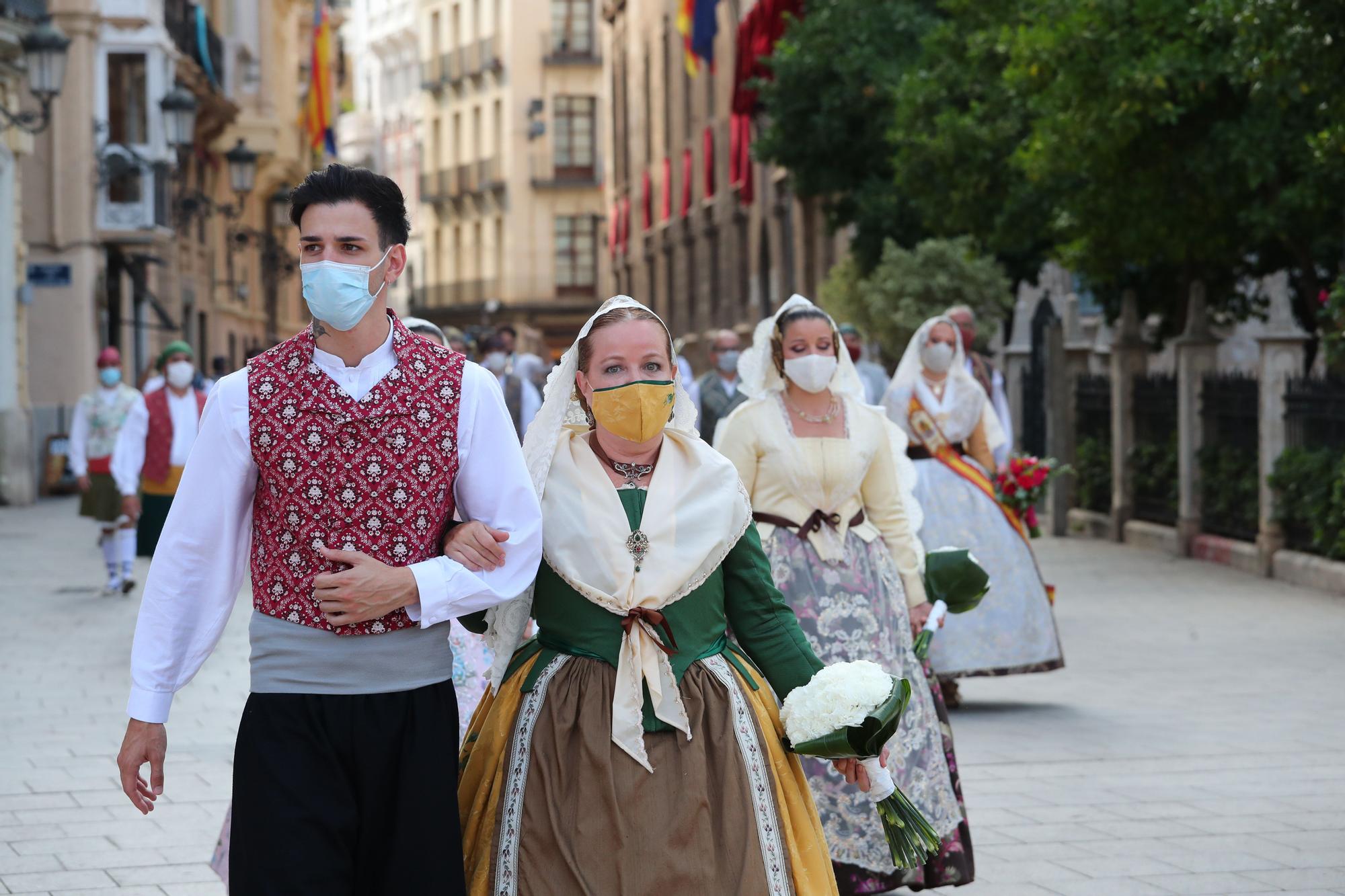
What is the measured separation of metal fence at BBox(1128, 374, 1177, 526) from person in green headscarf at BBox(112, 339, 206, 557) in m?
8.95

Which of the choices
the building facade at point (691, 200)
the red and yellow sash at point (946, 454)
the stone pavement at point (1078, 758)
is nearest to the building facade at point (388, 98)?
the building facade at point (691, 200)

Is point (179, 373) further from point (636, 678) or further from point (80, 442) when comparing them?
point (636, 678)

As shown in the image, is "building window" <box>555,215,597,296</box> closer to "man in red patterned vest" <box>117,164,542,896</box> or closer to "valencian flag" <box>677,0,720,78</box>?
"valencian flag" <box>677,0,720,78</box>

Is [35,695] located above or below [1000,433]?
below

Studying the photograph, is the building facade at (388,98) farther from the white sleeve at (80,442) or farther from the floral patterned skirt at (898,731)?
the floral patterned skirt at (898,731)

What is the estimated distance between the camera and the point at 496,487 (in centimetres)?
380

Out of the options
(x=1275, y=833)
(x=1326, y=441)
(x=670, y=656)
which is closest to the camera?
(x=670, y=656)

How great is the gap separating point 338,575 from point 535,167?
7566 centimetres

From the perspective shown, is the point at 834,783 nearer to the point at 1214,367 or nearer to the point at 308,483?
the point at 308,483

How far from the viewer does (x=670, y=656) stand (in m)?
4.08

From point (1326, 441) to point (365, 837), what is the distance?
505 inches

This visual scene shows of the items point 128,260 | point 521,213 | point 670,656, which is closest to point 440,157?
point 521,213

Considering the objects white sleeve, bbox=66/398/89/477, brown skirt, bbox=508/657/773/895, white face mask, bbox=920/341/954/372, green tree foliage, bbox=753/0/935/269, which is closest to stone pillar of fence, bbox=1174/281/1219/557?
green tree foliage, bbox=753/0/935/269

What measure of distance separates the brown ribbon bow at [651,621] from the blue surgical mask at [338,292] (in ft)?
2.75
